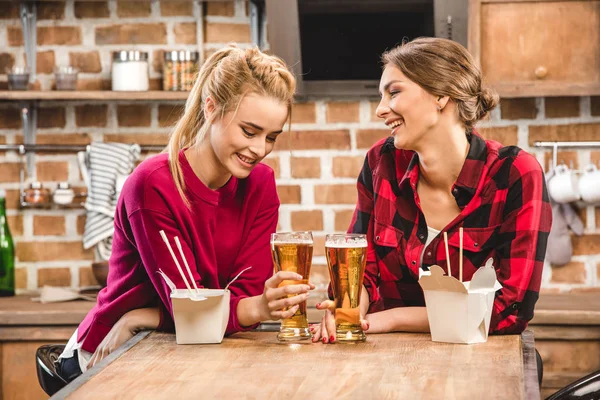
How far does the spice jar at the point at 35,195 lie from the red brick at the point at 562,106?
1.81 m

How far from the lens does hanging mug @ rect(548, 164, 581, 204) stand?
297 centimetres

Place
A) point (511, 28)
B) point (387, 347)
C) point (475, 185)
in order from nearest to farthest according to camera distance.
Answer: point (387, 347), point (475, 185), point (511, 28)

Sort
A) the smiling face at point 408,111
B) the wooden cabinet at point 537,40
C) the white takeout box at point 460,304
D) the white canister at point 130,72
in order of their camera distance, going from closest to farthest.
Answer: the white takeout box at point 460,304, the smiling face at point 408,111, the wooden cabinet at point 537,40, the white canister at point 130,72

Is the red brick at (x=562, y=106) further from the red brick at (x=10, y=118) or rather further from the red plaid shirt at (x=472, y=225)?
the red brick at (x=10, y=118)

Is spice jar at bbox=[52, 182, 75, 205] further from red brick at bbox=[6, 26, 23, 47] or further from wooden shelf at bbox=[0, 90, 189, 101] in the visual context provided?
red brick at bbox=[6, 26, 23, 47]

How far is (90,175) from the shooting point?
Answer: 10.4 ft

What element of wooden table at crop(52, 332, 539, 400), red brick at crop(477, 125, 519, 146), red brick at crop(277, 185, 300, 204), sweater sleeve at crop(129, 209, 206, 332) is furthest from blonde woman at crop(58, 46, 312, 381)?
red brick at crop(477, 125, 519, 146)

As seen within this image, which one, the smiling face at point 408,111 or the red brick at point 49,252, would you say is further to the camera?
the red brick at point 49,252

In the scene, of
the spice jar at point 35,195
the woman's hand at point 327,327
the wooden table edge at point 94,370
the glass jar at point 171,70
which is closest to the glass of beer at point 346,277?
the woman's hand at point 327,327

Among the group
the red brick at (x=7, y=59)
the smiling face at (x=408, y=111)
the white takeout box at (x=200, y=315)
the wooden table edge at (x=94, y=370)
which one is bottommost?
the wooden table edge at (x=94, y=370)

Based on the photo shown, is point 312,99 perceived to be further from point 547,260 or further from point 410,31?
point 547,260

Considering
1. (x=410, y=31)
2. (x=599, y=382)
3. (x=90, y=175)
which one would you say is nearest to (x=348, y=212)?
Answer: (x=410, y=31)

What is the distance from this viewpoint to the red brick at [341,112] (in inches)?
124

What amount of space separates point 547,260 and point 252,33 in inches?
51.4
